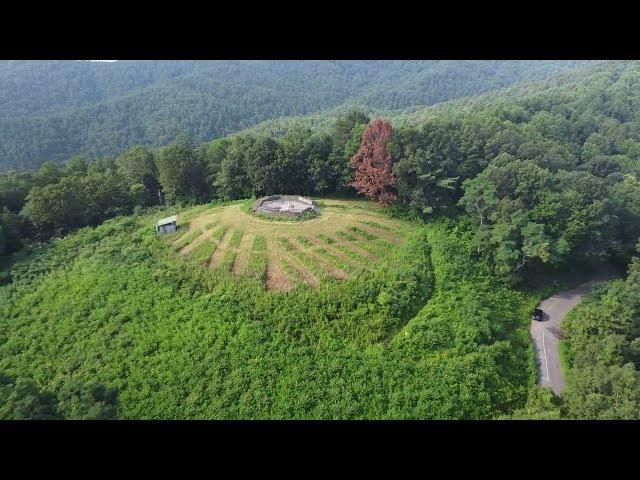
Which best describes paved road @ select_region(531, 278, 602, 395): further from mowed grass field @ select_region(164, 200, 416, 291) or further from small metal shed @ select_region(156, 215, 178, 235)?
small metal shed @ select_region(156, 215, 178, 235)

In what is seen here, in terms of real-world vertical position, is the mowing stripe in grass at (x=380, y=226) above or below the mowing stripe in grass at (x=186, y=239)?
below

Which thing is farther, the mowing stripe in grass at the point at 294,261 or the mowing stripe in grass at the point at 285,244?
the mowing stripe in grass at the point at 285,244

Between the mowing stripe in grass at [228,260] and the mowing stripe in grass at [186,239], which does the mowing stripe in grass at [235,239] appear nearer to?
the mowing stripe in grass at [228,260]

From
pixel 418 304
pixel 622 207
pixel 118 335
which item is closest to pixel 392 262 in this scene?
pixel 418 304

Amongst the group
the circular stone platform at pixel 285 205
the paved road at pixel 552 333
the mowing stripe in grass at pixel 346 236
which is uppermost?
the circular stone platform at pixel 285 205

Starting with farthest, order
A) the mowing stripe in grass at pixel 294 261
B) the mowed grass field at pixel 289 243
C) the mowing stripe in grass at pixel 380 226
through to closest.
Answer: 1. the mowing stripe in grass at pixel 380 226
2. the mowed grass field at pixel 289 243
3. the mowing stripe in grass at pixel 294 261

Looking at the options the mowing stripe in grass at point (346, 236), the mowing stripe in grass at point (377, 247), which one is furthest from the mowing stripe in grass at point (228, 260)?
the mowing stripe in grass at point (377, 247)

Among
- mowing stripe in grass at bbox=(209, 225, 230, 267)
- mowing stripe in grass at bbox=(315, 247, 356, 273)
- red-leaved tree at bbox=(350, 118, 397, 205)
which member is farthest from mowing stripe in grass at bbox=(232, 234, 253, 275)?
red-leaved tree at bbox=(350, 118, 397, 205)
